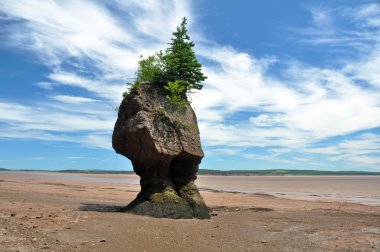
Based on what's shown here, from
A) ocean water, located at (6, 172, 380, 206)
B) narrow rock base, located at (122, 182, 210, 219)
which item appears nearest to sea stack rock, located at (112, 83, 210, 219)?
narrow rock base, located at (122, 182, 210, 219)

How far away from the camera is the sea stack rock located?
19203 mm

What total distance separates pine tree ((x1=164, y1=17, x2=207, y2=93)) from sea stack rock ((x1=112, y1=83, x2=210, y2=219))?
1081 millimetres

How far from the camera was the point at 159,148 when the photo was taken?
19156mm

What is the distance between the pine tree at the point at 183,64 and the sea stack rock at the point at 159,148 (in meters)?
1.08

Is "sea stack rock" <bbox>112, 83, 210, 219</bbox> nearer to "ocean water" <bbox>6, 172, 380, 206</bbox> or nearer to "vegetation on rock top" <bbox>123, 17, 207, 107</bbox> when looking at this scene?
"vegetation on rock top" <bbox>123, 17, 207, 107</bbox>

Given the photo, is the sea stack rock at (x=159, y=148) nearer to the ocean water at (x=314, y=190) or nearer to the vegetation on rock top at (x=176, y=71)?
the vegetation on rock top at (x=176, y=71)

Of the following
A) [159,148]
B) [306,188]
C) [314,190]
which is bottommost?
[314,190]

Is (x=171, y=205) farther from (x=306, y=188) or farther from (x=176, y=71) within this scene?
(x=306, y=188)

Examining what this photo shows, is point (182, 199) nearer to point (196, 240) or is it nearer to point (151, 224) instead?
point (151, 224)

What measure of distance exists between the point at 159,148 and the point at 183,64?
5096 millimetres

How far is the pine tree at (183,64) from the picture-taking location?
2136 cm

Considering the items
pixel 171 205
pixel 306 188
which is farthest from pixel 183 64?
pixel 306 188

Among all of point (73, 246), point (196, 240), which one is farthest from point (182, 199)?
point (73, 246)

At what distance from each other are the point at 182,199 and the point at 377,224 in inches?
374
